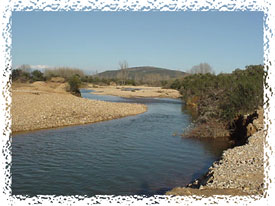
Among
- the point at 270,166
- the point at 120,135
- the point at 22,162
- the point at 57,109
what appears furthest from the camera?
the point at 57,109

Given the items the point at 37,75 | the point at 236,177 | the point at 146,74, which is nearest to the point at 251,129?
the point at 236,177

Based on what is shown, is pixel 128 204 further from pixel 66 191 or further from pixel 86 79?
pixel 86 79

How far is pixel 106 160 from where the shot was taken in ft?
33.0

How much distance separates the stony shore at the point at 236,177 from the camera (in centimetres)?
560

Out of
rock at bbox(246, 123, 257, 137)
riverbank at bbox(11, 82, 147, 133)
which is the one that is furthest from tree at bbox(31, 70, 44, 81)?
rock at bbox(246, 123, 257, 137)

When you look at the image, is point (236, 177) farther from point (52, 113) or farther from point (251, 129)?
point (52, 113)

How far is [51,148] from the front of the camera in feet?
37.7

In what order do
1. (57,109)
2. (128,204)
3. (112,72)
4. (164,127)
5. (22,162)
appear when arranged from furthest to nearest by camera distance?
1. (112,72)
2. (57,109)
3. (164,127)
4. (22,162)
5. (128,204)

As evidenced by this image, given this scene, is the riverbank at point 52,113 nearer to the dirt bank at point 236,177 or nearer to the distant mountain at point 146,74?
the dirt bank at point 236,177

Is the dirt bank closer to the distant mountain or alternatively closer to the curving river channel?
the curving river channel

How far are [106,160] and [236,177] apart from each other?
15.9 feet

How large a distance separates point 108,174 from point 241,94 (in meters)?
10.1

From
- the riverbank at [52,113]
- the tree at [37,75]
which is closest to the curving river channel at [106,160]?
the riverbank at [52,113]

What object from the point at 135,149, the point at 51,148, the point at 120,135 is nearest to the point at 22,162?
the point at 51,148
